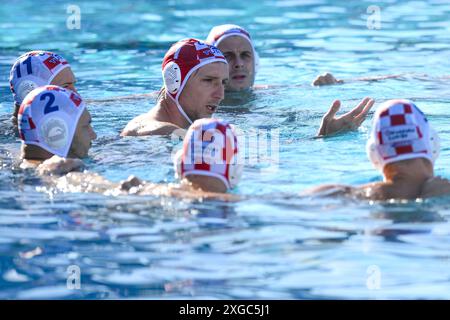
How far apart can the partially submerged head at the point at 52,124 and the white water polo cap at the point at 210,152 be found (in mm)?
1209

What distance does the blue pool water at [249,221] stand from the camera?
5.38 meters

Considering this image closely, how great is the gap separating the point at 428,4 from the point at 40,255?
12.5m

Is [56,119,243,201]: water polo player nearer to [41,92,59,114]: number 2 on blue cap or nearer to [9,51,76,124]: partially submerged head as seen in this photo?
[41,92,59,114]: number 2 on blue cap

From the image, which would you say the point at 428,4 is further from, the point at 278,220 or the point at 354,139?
the point at 278,220

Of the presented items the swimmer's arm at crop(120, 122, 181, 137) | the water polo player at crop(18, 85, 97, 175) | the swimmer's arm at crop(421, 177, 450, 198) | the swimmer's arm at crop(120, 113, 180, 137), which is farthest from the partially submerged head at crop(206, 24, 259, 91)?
the swimmer's arm at crop(421, 177, 450, 198)

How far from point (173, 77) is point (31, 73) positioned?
47.1 inches

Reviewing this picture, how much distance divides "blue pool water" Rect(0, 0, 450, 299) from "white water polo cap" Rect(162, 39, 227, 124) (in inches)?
25.5

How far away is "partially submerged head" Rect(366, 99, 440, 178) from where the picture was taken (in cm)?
619

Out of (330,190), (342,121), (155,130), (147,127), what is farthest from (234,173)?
(342,121)

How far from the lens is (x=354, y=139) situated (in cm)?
872

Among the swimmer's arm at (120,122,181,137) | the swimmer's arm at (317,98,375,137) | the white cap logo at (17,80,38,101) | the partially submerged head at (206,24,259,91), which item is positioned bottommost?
the swimmer's arm at (120,122,181,137)

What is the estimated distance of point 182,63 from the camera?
8906mm

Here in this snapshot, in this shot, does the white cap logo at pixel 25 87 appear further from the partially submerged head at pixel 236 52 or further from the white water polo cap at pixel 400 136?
the white water polo cap at pixel 400 136

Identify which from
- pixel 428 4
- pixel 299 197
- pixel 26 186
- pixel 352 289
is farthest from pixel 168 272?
pixel 428 4
